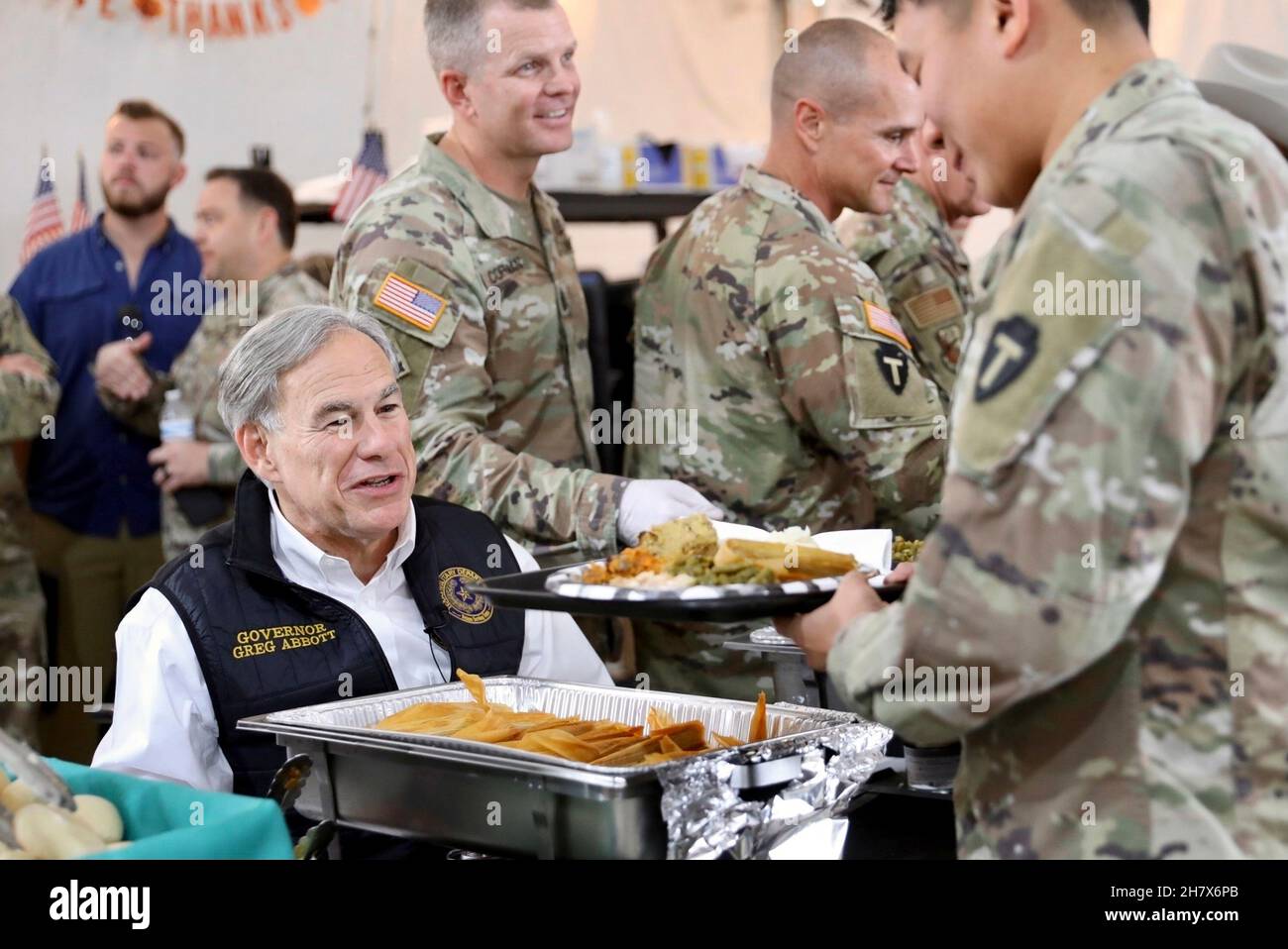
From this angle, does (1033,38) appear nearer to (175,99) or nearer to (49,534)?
(49,534)

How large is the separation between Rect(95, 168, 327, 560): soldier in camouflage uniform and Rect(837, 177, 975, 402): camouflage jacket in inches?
64.2

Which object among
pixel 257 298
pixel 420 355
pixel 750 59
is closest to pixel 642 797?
pixel 420 355

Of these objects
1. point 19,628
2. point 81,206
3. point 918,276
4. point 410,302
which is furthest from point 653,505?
point 81,206

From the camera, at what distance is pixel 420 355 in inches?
104

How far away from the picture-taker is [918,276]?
3.29 m

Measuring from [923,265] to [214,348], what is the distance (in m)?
2.03

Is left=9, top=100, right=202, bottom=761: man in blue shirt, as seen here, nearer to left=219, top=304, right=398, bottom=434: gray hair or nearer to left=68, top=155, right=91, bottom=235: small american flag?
left=68, top=155, right=91, bottom=235: small american flag

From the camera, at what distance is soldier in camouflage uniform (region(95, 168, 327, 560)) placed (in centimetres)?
414

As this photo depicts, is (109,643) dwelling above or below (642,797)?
below

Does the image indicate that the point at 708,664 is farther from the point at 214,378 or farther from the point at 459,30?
the point at 214,378

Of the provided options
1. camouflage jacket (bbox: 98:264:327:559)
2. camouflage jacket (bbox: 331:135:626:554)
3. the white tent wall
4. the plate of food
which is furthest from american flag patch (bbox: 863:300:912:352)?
the white tent wall

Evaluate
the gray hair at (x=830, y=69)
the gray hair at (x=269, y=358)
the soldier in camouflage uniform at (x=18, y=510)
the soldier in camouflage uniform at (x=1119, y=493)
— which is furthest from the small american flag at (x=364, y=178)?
the soldier in camouflage uniform at (x=1119, y=493)

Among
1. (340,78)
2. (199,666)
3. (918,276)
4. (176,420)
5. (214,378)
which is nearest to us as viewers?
(199,666)

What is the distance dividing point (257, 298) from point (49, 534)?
1057 millimetres
